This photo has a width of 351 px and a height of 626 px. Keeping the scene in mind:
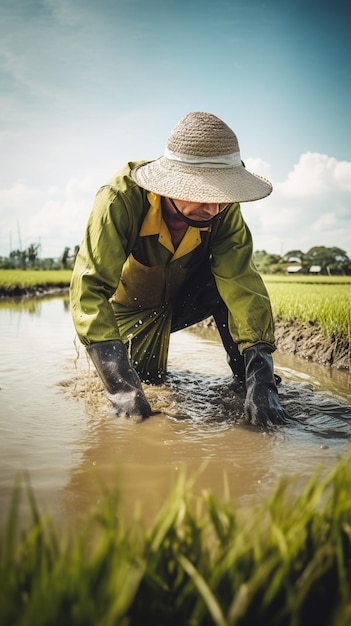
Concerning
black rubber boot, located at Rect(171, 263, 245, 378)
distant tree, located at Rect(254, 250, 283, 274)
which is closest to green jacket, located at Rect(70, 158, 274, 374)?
black rubber boot, located at Rect(171, 263, 245, 378)

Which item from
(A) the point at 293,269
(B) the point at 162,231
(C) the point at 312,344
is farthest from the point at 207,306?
(A) the point at 293,269

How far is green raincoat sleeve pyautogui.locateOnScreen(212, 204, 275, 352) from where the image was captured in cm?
275

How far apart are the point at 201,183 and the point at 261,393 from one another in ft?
3.23

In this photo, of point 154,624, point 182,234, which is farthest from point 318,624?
point 182,234

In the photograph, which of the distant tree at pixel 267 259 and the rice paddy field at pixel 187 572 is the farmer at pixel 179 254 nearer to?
the rice paddy field at pixel 187 572

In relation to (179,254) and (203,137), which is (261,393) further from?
(203,137)

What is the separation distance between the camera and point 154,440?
6.84 ft

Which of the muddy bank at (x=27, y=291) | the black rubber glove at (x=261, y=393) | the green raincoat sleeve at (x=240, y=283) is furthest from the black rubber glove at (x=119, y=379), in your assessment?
the muddy bank at (x=27, y=291)

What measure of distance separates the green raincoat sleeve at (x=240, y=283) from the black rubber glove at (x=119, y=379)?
69 centimetres

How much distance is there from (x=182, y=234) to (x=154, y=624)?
227 centimetres

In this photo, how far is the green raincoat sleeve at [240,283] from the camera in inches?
108

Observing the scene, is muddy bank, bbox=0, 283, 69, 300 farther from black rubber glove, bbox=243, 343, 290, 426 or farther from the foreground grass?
the foreground grass

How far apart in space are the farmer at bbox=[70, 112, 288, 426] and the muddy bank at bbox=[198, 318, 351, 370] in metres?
1.38

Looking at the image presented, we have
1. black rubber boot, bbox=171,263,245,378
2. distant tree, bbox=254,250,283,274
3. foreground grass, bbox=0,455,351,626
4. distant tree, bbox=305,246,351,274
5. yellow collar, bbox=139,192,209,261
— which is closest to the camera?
foreground grass, bbox=0,455,351,626
